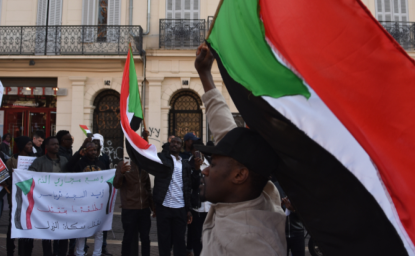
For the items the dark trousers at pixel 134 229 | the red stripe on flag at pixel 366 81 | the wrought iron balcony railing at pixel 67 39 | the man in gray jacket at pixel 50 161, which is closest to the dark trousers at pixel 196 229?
the dark trousers at pixel 134 229

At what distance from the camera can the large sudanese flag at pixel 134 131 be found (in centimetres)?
477

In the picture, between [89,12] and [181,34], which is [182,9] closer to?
[181,34]

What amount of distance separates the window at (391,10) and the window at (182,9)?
8.02 metres

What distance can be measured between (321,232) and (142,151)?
3.69m

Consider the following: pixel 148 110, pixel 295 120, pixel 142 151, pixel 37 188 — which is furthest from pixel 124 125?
pixel 148 110

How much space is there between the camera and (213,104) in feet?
7.02

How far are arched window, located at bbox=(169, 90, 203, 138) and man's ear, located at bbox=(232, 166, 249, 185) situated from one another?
13.7 metres

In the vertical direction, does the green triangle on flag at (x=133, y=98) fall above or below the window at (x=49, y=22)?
below

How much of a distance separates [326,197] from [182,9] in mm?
15624

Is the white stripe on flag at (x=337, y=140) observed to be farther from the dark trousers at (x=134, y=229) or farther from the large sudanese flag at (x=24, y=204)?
the large sudanese flag at (x=24, y=204)

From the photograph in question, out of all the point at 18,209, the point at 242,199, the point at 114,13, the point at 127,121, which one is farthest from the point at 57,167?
the point at 114,13

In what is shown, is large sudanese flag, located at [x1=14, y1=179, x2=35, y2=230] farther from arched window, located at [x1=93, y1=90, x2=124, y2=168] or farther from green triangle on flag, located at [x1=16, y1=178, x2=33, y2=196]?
arched window, located at [x1=93, y1=90, x2=124, y2=168]

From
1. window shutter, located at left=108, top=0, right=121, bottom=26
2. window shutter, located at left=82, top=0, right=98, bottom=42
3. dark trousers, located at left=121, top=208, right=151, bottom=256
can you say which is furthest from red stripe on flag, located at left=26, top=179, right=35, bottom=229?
window shutter, located at left=108, top=0, right=121, bottom=26

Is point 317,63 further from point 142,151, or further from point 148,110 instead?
point 148,110
